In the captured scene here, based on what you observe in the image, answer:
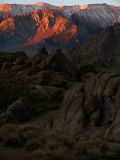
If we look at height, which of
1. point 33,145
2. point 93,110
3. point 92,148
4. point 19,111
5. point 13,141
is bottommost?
point 19,111

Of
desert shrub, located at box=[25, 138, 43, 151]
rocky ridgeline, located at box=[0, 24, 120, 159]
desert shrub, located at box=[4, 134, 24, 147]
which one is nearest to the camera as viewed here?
desert shrub, located at box=[25, 138, 43, 151]

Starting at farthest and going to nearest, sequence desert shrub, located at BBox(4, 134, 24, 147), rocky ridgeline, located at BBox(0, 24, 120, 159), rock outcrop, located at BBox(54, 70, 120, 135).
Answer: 1. rock outcrop, located at BBox(54, 70, 120, 135)
2. rocky ridgeline, located at BBox(0, 24, 120, 159)
3. desert shrub, located at BBox(4, 134, 24, 147)

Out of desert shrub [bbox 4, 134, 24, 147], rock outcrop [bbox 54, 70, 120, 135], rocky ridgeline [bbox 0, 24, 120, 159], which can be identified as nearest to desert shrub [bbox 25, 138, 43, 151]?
desert shrub [bbox 4, 134, 24, 147]

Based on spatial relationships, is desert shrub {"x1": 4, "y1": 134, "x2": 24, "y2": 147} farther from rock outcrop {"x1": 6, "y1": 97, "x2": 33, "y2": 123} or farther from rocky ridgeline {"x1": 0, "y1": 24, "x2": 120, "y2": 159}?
rock outcrop {"x1": 6, "y1": 97, "x2": 33, "y2": 123}

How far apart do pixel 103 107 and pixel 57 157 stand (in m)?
6.89

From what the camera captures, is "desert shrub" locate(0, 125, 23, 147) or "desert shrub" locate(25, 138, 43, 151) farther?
"desert shrub" locate(0, 125, 23, 147)

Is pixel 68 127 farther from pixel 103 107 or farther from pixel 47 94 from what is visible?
pixel 47 94

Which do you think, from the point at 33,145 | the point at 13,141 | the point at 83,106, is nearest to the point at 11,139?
the point at 13,141

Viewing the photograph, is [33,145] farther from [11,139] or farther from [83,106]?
[83,106]

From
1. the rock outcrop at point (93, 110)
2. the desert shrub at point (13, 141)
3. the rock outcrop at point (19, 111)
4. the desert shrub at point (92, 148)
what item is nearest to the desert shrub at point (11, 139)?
the desert shrub at point (13, 141)

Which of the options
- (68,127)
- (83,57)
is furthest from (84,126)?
(83,57)

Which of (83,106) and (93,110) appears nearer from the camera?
(93,110)

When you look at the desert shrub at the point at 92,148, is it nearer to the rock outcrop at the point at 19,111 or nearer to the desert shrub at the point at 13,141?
the desert shrub at the point at 13,141

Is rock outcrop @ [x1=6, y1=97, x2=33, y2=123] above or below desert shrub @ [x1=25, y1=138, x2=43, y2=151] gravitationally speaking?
below
